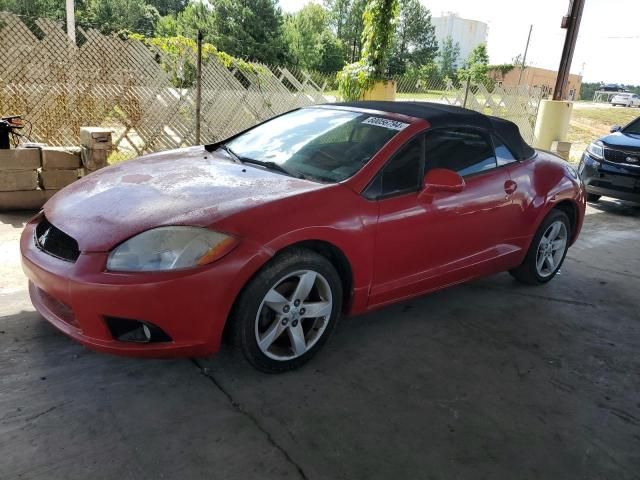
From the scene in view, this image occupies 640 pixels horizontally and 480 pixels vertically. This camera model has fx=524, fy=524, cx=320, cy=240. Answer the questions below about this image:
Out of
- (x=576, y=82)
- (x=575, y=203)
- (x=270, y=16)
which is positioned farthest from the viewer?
(x=576, y=82)

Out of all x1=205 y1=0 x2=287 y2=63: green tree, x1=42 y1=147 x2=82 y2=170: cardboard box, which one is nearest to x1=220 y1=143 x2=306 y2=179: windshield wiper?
x1=42 y1=147 x2=82 y2=170: cardboard box

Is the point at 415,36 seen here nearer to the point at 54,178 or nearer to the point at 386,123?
the point at 54,178

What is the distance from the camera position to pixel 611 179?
788 centimetres

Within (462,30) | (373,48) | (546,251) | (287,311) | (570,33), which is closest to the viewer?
(287,311)

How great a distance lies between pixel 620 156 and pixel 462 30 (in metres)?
147

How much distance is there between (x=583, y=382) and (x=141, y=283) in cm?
255

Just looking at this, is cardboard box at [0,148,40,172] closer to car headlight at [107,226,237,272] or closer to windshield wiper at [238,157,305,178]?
windshield wiper at [238,157,305,178]

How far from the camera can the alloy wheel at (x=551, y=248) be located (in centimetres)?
442

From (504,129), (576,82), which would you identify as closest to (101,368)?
(504,129)

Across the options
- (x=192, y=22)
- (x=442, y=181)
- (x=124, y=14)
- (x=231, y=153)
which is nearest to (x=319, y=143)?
(x=231, y=153)

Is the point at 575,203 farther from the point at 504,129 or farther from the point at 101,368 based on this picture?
the point at 101,368

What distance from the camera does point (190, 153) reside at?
378cm

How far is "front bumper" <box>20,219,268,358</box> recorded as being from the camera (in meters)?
2.37

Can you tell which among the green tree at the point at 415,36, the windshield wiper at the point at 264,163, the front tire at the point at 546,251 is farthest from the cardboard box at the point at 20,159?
the green tree at the point at 415,36
